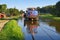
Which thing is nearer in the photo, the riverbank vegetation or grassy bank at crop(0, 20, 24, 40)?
grassy bank at crop(0, 20, 24, 40)

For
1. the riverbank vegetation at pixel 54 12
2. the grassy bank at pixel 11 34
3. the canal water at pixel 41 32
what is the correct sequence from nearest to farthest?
the grassy bank at pixel 11 34 < the canal water at pixel 41 32 < the riverbank vegetation at pixel 54 12

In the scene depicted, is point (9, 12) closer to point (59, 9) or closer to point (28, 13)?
point (59, 9)

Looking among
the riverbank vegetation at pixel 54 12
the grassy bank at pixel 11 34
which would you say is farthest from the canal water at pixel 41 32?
the riverbank vegetation at pixel 54 12

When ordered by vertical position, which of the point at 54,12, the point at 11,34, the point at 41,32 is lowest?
the point at 54,12

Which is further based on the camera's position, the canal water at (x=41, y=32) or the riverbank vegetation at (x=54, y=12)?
the riverbank vegetation at (x=54, y=12)

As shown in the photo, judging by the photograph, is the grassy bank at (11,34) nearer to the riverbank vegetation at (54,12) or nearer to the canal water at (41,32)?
the canal water at (41,32)

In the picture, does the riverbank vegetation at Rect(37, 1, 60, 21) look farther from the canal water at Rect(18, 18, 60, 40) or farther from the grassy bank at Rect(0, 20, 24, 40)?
the grassy bank at Rect(0, 20, 24, 40)

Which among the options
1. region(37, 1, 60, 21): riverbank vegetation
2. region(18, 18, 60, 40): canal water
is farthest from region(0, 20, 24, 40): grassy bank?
region(37, 1, 60, 21): riverbank vegetation

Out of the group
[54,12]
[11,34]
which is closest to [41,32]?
[11,34]

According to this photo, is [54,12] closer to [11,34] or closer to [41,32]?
[41,32]

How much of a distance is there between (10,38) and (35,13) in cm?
2931

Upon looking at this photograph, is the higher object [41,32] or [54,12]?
[41,32]

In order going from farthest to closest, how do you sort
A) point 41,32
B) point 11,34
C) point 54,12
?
point 54,12 < point 41,32 < point 11,34

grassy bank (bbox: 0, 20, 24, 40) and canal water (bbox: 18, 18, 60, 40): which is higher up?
grassy bank (bbox: 0, 20, 24, 40)
